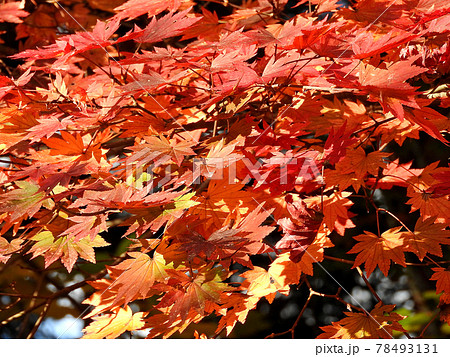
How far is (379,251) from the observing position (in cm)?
122

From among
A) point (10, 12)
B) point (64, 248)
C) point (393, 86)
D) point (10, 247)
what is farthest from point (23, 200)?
point (10, 12)

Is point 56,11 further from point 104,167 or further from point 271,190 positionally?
point 271,190

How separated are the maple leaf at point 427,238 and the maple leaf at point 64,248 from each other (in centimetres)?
78

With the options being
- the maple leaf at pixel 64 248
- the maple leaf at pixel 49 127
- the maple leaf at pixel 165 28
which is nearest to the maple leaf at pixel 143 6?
the maple leaf at pixel 165 28

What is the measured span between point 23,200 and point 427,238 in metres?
0.99

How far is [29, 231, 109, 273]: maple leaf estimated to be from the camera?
109cm

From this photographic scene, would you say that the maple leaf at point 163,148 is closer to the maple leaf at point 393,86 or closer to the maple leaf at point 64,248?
the maple leaf at point 64,248

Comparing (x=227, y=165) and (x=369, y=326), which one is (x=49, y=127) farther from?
(x=369, y=326)

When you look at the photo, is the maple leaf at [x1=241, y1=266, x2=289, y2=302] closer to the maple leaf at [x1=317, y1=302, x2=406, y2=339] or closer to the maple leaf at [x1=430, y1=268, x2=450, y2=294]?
the maple leaf at [x1=317, y1=302, x2=406, y2=339]

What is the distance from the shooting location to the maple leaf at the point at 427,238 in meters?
1.19

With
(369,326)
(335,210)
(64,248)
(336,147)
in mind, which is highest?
(336,147)

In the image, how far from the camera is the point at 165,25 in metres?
1.15
